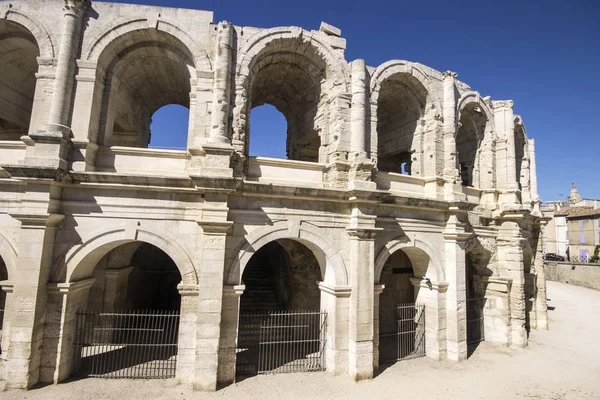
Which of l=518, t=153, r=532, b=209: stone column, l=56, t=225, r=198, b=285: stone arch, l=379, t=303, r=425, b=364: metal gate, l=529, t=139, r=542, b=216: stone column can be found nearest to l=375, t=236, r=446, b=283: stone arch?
l=379, t=303, r=425, b=364: metal gate

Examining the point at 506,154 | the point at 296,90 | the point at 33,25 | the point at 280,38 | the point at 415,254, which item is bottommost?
the point at 415,254

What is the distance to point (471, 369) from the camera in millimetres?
9898

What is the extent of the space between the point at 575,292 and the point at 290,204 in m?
28.1

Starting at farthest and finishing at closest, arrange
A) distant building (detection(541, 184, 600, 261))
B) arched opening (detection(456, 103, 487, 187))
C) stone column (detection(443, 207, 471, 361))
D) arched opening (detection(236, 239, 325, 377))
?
distant building (detection(541, 184, 600, 261)) < arched opening (detection(456, 103, 487, 187)) < stone column (detection(443, 207, 471, 361)) < arched opening (detection(236, 239, 325, 377))

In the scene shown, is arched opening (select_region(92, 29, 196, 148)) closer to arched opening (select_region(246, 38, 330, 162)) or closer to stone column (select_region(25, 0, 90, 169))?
stone column (select_region(25, 0, 90, 169))

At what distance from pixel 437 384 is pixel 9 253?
11308mm

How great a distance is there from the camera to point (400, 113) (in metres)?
12.7

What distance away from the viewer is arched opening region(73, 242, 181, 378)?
857 centimetres

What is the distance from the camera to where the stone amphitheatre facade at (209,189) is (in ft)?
25.6

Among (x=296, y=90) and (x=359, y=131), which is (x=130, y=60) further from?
(x=359, y=131)

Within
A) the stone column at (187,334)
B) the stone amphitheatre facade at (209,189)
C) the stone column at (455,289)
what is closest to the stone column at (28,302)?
the stone amphitheatre facade at (209,189)

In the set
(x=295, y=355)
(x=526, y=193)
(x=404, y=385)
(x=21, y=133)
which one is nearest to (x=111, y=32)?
(x=21, y=133)

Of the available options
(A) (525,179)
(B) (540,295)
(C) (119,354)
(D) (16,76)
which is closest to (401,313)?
(B) (540,295)

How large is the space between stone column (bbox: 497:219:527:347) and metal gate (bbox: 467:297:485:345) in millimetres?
1012
